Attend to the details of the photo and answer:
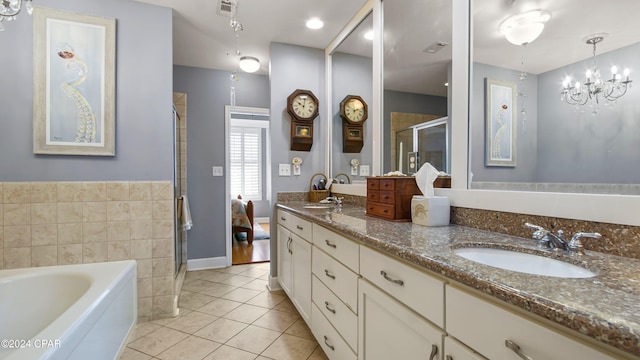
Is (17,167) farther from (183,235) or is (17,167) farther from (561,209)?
(561,209)

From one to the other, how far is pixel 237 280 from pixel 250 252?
1179 mm

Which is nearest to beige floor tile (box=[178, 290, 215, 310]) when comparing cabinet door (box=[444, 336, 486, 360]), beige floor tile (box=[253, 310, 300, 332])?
beige floor tile (box=[253, 310, 300, 332])

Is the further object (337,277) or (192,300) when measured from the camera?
(192,300)

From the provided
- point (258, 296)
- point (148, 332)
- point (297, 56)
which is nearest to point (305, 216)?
point (258, 296)

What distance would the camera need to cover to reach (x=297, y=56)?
2994 millimetres

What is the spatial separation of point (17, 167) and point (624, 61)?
10.9 feet

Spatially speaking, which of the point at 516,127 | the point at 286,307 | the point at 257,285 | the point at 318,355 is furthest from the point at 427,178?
the point at 257,285

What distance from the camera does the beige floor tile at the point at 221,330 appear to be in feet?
6.59

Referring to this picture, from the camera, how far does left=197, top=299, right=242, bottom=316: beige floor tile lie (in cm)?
239

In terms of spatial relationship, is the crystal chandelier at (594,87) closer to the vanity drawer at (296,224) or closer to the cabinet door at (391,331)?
the cabinet door at (391,331)

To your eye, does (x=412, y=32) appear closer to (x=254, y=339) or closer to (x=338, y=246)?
(x=338, y=246)

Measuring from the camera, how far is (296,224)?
2.17m

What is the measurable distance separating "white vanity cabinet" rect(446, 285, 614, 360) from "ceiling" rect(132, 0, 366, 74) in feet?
7.74

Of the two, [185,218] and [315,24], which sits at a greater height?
[315,24]
